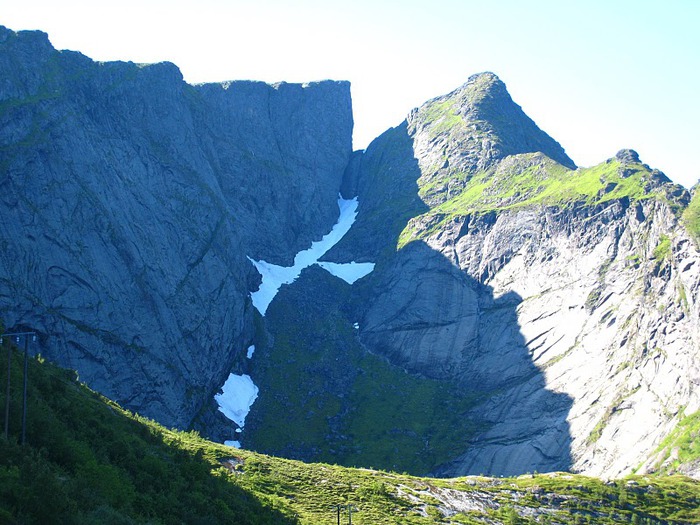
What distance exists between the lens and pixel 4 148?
113 m

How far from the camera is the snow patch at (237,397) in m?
127

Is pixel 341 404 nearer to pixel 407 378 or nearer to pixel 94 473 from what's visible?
pixel 407 378

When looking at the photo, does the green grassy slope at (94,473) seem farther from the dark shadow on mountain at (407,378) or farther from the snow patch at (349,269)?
the snow patch at (349,269)

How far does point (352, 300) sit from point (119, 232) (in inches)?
2163

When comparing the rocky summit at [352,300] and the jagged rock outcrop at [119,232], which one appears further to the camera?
the rocky summit at [352,300]

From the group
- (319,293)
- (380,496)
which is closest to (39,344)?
(380,496)

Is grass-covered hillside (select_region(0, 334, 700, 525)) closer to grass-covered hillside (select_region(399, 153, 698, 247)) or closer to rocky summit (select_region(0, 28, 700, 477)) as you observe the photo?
rocky summit (select_region(0, 28, 700, 477))

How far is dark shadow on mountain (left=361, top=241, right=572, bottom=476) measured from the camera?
369 ft

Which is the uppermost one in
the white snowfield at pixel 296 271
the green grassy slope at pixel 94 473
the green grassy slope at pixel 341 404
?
the white snowfield at pixel 296 271

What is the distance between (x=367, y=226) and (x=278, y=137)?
109 feet

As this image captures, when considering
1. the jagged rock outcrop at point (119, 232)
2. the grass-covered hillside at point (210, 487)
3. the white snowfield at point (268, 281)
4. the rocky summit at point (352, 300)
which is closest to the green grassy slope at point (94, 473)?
the grass-covered hillside at point (210, 487)

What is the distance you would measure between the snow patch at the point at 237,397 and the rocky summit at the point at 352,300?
2.58 ft

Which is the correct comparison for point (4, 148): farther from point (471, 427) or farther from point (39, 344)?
point (471, 427)

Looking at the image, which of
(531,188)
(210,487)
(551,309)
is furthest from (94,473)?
(531,188)
